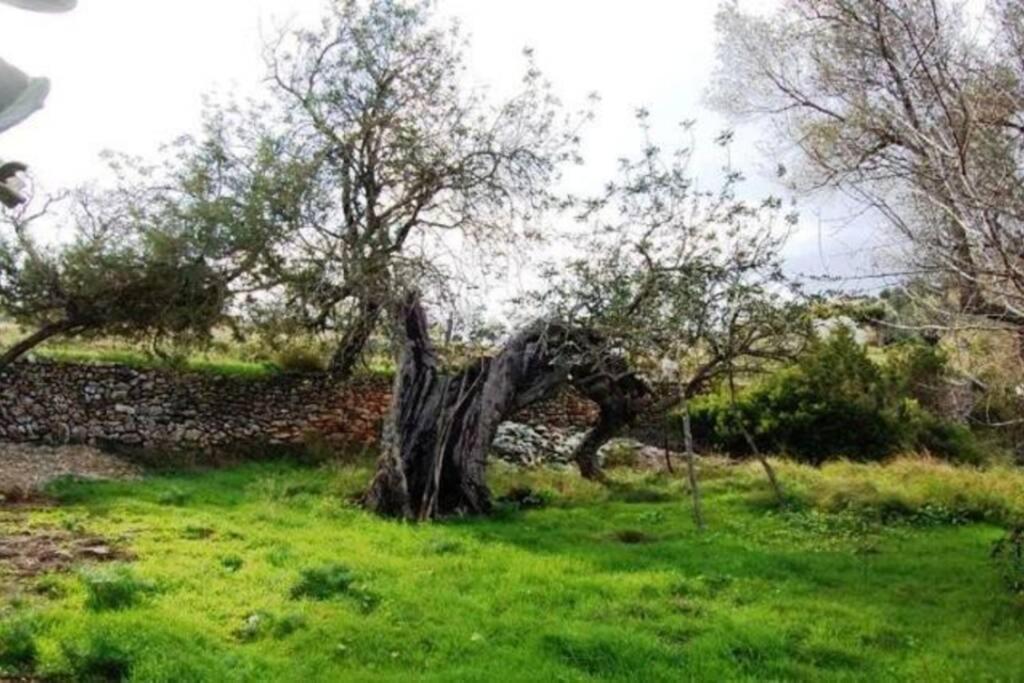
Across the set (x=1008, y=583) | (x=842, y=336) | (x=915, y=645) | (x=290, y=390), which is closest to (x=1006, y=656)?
(x=915, y=645)

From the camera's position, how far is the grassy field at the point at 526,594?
6.07 meters

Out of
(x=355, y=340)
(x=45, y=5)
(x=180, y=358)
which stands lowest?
(x=45, y=5)

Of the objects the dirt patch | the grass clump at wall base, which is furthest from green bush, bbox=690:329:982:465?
the dirt patch

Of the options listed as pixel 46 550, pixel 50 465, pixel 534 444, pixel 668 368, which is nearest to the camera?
pixel 46 550

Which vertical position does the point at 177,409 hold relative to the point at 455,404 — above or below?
below

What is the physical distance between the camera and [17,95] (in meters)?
0.89

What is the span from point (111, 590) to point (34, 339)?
38.1ft

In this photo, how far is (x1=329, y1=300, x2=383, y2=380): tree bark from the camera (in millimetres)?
14479

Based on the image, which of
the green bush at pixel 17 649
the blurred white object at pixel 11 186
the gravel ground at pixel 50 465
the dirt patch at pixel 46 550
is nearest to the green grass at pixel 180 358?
the gravel ground at pixel 50 465

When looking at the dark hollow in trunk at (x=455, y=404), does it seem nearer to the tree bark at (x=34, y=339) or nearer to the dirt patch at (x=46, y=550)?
the dirt patch at (x=46, y=550)

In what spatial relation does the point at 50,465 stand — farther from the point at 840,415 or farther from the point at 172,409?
the point at 840,415

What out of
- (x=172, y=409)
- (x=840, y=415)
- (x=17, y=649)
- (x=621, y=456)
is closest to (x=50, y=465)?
(x=172, y=409)

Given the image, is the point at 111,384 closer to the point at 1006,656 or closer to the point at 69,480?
the point at 69,480

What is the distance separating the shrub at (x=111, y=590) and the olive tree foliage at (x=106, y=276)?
30.2ft
